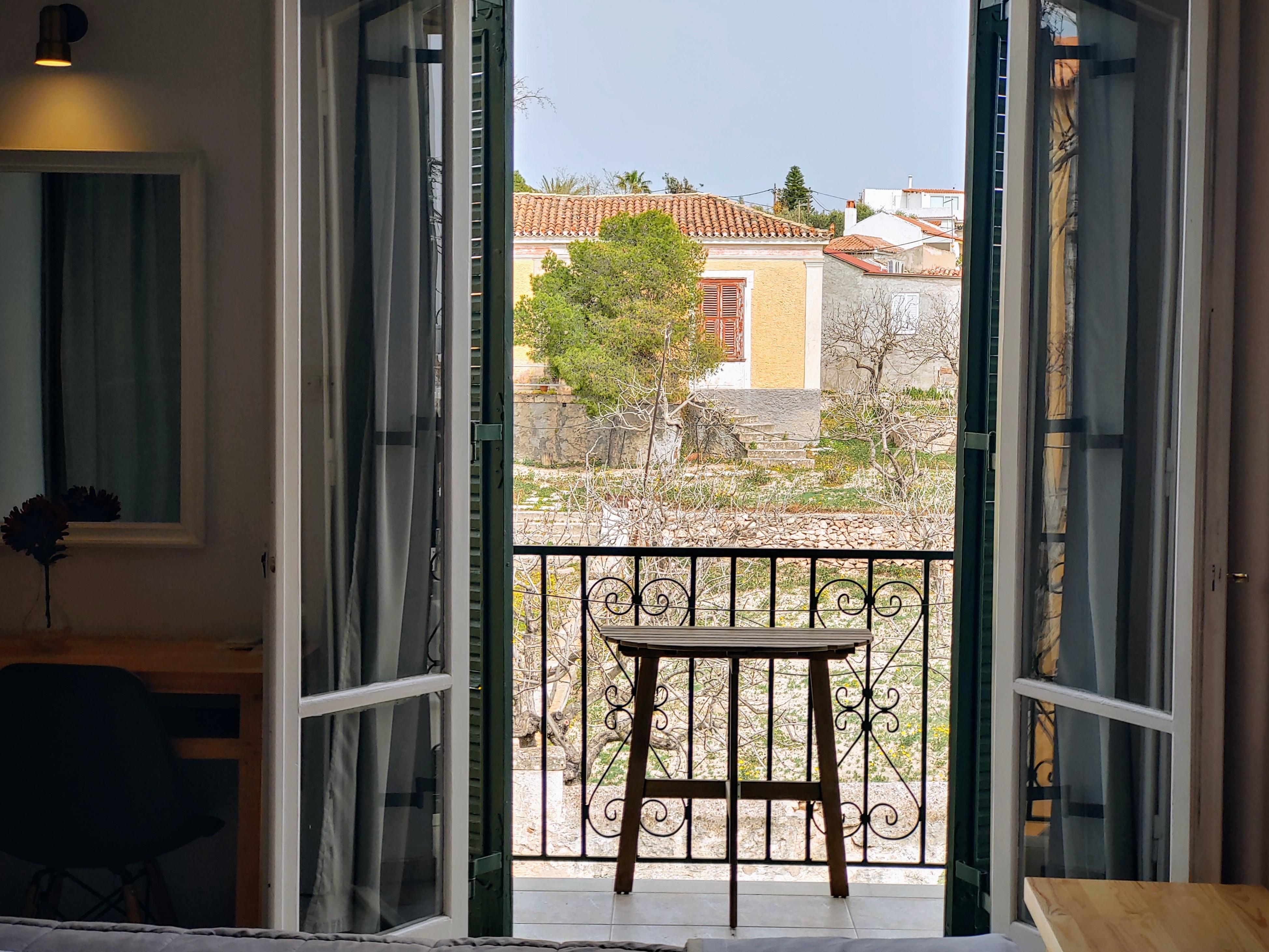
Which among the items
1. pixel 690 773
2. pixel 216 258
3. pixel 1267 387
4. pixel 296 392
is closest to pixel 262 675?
pixel 296 392

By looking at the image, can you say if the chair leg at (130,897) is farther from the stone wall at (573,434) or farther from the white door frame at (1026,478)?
the stone wall at (573,434)

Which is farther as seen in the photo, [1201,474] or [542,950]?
[1201,474]

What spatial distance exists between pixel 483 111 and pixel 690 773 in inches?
80.5

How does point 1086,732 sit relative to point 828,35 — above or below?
below

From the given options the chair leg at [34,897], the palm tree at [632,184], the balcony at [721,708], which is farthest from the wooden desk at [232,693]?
the palm tree at [632,184]

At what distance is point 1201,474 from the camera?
1826 mm

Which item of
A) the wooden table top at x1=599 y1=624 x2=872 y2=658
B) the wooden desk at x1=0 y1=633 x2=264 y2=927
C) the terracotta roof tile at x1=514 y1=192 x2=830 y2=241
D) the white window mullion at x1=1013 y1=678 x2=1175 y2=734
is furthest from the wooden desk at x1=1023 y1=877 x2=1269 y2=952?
the terracotta roof tile at x1=514 y1=192 x2=830 y2=241

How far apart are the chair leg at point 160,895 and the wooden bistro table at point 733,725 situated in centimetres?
110

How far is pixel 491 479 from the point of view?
2342 millimetres

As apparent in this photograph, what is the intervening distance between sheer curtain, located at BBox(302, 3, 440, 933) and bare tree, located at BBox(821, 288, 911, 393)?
13.0 feet

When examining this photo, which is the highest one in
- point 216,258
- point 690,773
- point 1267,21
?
point 1267,21

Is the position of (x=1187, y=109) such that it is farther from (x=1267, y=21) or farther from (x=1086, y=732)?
(x=1086, y=732)

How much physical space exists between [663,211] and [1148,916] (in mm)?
4686

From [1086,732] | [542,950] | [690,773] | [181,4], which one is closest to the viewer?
[542,950]
